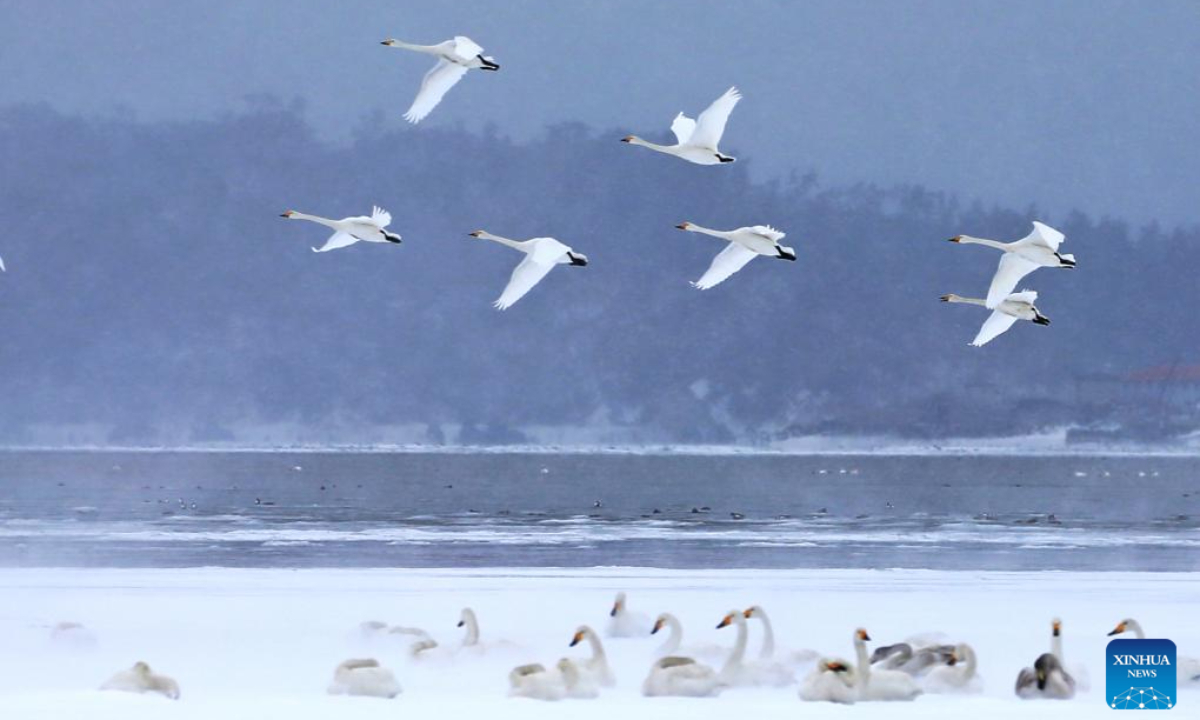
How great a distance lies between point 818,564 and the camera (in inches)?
1038

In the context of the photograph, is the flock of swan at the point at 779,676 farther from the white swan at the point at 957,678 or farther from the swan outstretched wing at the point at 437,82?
the swan outstretched wing at the point at 437,82

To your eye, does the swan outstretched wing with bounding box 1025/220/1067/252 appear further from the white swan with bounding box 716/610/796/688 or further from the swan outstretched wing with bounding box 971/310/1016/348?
the white swan with bounding box 716/610/796/688

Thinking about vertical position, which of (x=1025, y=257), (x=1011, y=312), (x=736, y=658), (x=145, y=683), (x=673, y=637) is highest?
(x=1025, y=257)

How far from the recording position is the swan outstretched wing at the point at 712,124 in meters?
17.6

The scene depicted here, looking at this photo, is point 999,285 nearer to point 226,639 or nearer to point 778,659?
point 778,659

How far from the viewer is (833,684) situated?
12.5 metres

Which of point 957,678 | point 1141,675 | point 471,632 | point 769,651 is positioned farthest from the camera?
point 471,632

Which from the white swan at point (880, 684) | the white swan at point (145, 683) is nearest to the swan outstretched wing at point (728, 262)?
the white swan at point (880, 684)

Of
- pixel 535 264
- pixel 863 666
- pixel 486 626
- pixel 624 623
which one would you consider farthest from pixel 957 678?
pixel 535 264

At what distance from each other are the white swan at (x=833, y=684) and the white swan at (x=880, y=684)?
0.20 feet

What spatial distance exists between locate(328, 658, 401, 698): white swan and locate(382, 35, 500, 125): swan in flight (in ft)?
19.4

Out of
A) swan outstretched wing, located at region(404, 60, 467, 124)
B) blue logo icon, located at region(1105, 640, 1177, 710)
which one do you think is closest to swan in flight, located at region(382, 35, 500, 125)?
swan outstretched wing, located at region(404, 60, 467, 124)

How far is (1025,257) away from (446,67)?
5.73 meters

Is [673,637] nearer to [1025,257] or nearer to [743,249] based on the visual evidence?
[743,249]
